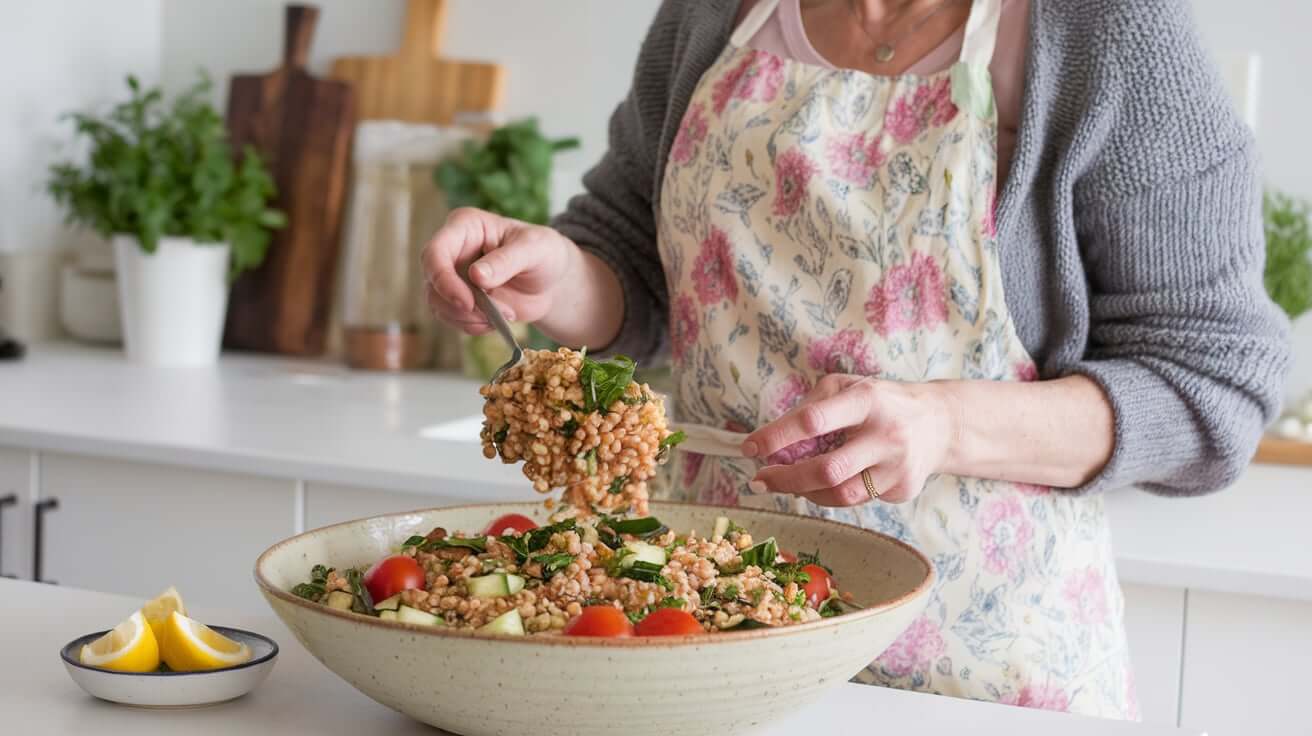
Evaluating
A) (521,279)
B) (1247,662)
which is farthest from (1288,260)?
(521,279)

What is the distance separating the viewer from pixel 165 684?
858 mm

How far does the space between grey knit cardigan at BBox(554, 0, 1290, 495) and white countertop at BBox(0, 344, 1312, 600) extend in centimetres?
32

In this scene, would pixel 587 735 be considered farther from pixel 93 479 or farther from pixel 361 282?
pixel 361 282

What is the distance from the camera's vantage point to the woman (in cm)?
110

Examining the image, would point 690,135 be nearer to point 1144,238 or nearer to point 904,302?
point 904,302

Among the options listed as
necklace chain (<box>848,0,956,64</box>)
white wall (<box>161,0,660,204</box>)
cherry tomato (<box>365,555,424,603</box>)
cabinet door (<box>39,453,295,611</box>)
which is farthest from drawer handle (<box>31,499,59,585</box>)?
necklace chain (<box>848,0,956,64</box>)

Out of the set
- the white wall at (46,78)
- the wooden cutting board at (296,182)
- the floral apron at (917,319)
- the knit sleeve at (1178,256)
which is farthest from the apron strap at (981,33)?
the white wall at (46,78)

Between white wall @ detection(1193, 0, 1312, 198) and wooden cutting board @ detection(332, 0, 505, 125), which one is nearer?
white wall @ detection(1193, 0, 1312, 198)

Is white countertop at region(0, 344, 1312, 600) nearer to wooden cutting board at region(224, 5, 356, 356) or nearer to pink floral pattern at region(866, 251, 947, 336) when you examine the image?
wooden cutting board at region(224, 5, 356, 356)

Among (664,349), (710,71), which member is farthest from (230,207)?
(710,71)

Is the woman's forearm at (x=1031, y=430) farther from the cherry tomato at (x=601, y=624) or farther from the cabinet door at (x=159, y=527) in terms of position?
the cabinet door at (x=159, y=527)

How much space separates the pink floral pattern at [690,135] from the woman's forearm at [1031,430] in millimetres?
358

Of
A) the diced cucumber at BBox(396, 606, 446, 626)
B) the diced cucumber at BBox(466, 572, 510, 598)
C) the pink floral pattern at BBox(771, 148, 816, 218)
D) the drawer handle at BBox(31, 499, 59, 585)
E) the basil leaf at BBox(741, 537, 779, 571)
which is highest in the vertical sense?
the pink floral pattern at BBox(771, 148, 816, 218)

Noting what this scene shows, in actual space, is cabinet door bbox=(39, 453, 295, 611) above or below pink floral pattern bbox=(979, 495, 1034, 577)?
below
